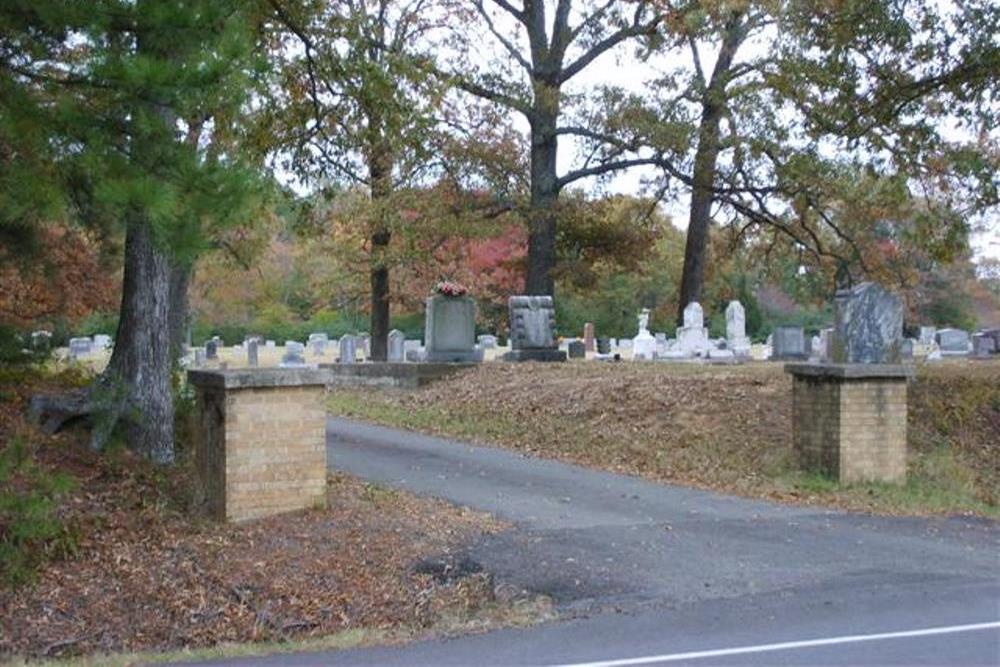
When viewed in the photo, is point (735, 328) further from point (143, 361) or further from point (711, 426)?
point (143, 361)

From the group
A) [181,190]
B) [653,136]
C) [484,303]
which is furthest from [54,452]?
[484,303]

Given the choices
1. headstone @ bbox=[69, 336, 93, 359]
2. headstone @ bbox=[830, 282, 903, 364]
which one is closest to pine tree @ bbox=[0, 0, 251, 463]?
headstone @ bbox=[830, 282, 903, 364]

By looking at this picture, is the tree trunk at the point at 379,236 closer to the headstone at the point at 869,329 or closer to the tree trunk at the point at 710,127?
the headstone at the point at 869,329

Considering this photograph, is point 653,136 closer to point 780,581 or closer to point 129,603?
point 780,581

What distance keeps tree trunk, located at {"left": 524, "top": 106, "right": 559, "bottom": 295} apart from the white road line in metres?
17.9

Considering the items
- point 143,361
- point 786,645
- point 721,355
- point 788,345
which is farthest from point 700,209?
point 786,645

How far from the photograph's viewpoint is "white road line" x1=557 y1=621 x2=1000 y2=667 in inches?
253

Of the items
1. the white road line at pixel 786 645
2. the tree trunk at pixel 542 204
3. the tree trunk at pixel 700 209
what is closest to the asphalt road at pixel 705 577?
the white road line at pixel 786 645

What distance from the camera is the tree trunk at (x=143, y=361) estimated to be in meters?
10.9

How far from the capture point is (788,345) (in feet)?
107

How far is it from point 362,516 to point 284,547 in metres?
1.22

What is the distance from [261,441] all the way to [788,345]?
25.2 m

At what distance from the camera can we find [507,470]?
44.2 ft

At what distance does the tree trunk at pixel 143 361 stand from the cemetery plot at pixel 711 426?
5476mm
